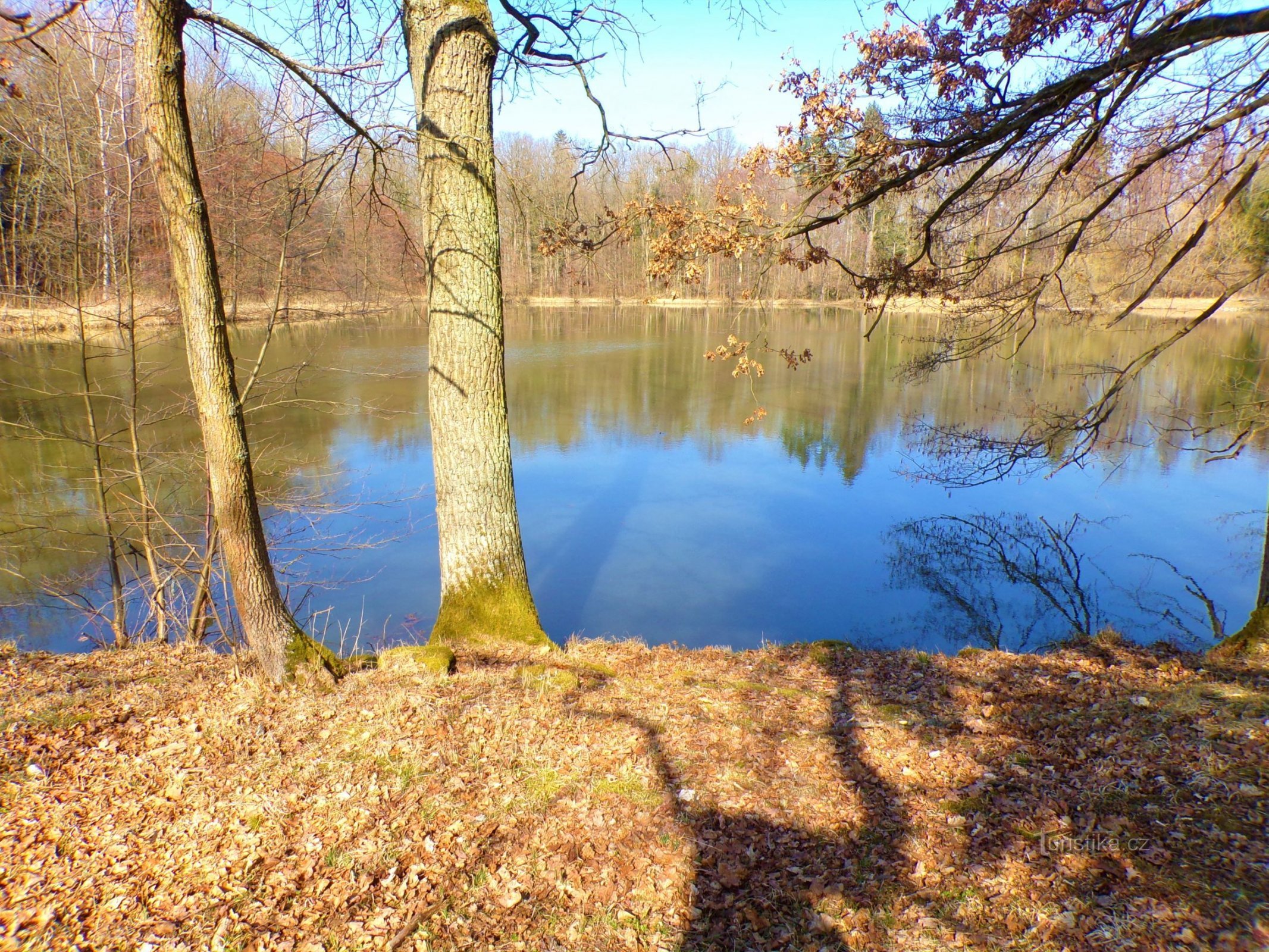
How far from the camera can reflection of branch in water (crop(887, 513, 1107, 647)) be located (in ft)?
26.1

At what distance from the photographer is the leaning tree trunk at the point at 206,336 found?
12.0ft

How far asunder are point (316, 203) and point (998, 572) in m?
8.66

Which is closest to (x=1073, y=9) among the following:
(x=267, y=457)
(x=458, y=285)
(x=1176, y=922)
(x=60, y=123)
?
(x=458, y=285)

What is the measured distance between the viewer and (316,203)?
647cm

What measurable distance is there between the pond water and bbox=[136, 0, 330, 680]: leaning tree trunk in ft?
5.42

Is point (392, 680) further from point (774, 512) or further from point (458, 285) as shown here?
point (774, 512)

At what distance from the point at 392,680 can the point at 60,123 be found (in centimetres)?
500

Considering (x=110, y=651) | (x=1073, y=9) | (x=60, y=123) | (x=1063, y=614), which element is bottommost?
(x=1063, y=614)

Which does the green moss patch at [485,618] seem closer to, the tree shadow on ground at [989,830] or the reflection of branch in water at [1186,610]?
the tree shadow on ground at [989,830]

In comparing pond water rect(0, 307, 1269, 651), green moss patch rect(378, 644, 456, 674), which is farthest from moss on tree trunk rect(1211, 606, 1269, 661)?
green moss patch rect(378, 644, 456, 674)

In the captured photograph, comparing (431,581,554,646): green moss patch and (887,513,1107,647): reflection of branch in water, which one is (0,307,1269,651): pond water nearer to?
(887,513,1107,647): reflection of branch in water

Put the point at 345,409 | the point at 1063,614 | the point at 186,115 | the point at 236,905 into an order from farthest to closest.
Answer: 1. the point at 345,409
2. the point at 1063,614
3. the point at 186,115
4. the point at 236,905

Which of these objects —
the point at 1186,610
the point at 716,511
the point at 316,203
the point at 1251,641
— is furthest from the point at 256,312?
the point at 1186,610

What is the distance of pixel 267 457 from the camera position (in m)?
11.4
